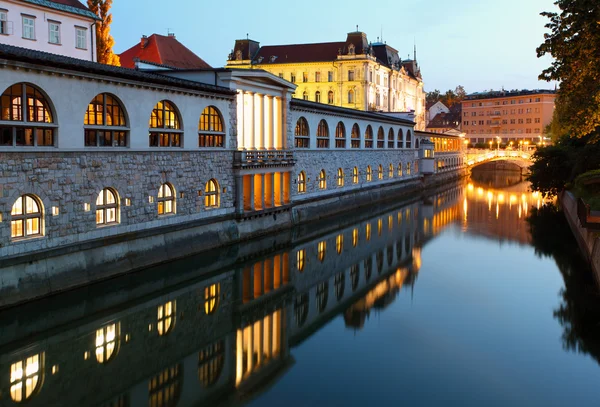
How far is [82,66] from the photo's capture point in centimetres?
2148

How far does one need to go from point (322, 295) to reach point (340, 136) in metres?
25.9

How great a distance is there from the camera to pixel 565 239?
116 ft

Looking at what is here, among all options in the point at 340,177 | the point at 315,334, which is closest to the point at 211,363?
the point at 315,334

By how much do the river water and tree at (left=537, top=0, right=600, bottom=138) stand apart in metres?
6.51

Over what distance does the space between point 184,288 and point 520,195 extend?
166 ft

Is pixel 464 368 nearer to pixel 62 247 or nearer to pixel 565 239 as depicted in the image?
pixel 62 247

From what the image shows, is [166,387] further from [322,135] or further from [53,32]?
[53,32]

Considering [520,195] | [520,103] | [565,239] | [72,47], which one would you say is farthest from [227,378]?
[520,103]

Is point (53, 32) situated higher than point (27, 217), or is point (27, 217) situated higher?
point (53, 32)

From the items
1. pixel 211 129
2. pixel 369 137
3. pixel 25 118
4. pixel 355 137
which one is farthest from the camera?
pixel 369 137

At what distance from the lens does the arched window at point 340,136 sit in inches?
1852

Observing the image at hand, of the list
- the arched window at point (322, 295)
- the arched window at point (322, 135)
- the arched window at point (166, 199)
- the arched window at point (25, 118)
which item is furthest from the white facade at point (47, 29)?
the arched window at point (322, 295)

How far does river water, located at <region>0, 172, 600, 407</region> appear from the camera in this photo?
14430 mm

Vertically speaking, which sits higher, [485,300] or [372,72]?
[372,72]
